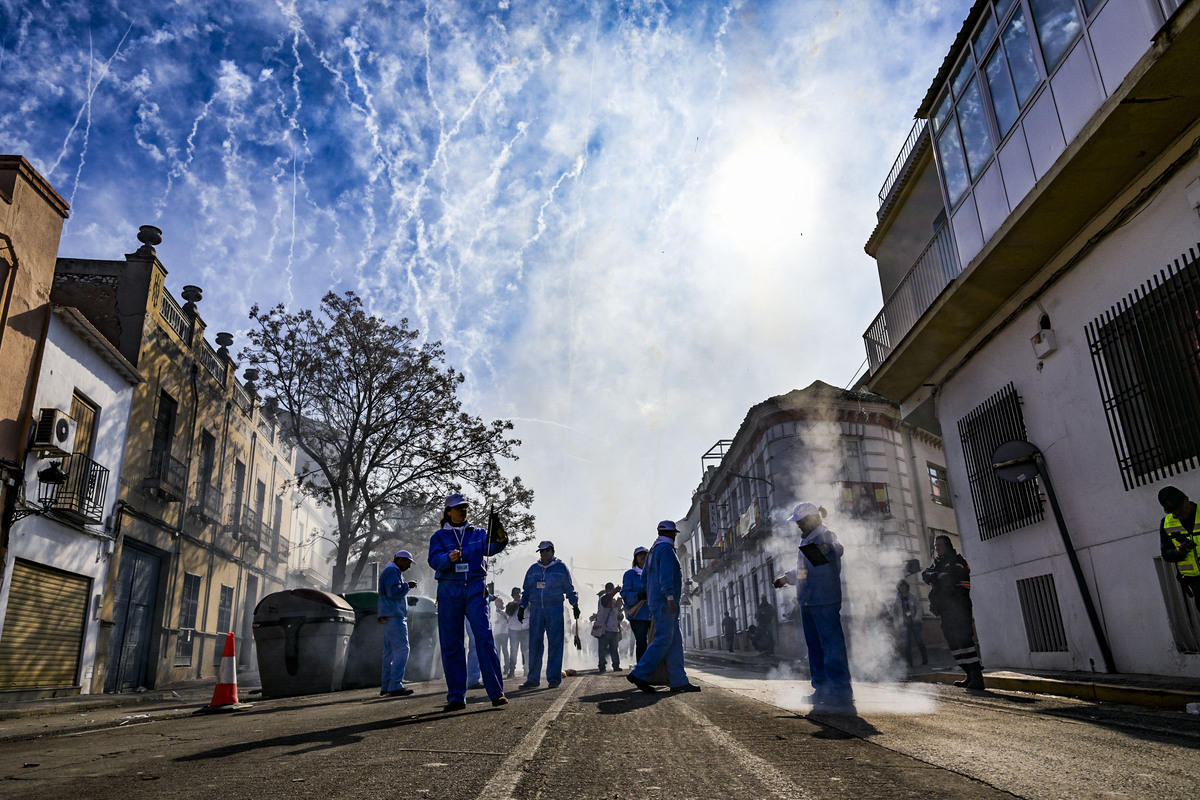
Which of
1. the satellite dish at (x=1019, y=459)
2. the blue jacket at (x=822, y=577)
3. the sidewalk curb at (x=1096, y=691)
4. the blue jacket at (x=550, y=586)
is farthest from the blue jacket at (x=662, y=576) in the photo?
the satellite dish at (x=1019, y=459)

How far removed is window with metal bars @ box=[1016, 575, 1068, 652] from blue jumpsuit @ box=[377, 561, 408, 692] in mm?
8527

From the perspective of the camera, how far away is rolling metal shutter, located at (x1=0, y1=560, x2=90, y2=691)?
431 inches

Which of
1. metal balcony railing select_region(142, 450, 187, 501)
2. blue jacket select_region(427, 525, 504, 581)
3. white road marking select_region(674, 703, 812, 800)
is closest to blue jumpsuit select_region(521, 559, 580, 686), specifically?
blue jacket select_region(427, 525, 504, 581)

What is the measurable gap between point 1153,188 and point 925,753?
24.1ft

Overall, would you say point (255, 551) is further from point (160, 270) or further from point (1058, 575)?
point (1058, 575)

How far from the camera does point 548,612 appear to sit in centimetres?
966

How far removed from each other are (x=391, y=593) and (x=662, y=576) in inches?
161

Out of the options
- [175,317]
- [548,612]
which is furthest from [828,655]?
[175,317]

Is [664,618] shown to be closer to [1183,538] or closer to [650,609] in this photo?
[650,609]

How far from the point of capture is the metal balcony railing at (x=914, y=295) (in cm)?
1190

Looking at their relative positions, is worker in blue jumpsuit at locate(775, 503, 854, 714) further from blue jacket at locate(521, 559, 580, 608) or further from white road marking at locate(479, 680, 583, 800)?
blue jacket at locate(521, 559, 580, 608)

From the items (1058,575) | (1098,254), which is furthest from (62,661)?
(1098,254)

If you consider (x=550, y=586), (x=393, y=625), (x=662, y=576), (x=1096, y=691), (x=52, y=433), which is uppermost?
(x=52, y=433)

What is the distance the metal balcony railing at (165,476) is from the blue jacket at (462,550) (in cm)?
1211
